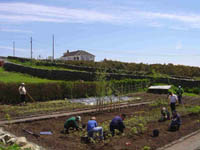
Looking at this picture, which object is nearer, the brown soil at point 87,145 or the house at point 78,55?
the brown soil at point 87,145

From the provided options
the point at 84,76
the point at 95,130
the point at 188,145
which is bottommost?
the point at 188,145

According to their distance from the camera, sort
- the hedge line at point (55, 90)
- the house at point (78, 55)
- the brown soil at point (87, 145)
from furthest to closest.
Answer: the house at point (78, 55)
the hedge line at point (55, 90)
the brown soil at point (87, 145)

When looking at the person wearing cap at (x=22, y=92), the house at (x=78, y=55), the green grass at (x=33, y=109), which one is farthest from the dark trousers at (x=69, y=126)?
the house at (x=78, y=55)

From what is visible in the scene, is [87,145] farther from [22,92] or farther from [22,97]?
[22,97]

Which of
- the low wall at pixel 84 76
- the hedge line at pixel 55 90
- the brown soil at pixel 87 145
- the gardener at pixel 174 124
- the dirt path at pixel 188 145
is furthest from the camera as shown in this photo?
the low wall at pixel 84 76

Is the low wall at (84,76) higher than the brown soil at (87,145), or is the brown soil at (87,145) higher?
the low wall at (84,76)

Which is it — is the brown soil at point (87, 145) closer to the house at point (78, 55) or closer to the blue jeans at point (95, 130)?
the blue jeans at point (95, 130)

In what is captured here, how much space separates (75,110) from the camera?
54.9ft

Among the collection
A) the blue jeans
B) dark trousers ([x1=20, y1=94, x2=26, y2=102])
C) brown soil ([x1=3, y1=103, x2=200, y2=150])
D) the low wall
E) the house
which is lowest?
brown soil ([x1=3, y1=103, x2=200, y2=150])

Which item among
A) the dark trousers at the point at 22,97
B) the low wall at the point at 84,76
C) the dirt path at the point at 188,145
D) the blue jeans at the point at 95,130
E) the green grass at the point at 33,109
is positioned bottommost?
the dirt path at the point at 188,145

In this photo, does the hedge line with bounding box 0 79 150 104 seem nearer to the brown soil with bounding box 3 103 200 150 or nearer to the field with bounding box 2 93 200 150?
the field with bounding box 2 93 200 150

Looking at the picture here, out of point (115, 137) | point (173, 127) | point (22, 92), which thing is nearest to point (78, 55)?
point (22, 92)

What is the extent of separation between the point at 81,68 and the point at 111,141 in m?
27.9

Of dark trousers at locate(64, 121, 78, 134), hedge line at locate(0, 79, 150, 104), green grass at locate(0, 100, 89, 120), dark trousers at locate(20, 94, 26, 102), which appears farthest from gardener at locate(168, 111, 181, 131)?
dark trousers at locate(20, 94, 26, 102)
